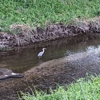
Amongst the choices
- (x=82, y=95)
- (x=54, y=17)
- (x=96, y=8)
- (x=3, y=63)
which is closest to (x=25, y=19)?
(x=54, y=17)

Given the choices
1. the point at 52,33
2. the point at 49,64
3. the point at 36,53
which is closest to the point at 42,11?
the point at 52,33

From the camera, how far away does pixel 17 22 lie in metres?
A: 15.1

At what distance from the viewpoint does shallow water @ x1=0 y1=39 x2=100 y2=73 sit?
11871 millimetres

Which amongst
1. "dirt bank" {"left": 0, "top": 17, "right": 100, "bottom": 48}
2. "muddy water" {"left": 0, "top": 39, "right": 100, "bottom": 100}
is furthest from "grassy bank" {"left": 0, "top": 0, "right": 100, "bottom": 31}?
"muddy water" {"left": 0, "top": 39, "right": 100, "bottom": 100}

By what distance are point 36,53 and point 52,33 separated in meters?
2.54

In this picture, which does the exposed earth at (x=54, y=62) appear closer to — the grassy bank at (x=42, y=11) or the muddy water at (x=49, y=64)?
the muddy water at (x=49, y=64)

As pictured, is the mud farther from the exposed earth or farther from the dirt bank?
the dirt bank

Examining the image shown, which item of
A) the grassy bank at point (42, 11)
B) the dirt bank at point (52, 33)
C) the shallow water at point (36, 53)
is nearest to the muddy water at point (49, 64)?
the shallow water at point (36, 53)

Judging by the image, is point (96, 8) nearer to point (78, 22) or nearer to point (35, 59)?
point (78, 22)

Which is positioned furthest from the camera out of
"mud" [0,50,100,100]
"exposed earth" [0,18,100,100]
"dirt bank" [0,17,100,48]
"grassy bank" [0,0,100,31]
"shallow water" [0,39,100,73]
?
"grassy bank" [0,0,100,31]

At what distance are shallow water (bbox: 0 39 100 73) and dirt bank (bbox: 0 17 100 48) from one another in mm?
389

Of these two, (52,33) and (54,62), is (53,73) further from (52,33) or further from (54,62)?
(52,33)

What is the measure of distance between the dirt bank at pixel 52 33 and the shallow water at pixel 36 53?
39 cm

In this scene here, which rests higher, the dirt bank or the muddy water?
the dirt bank
